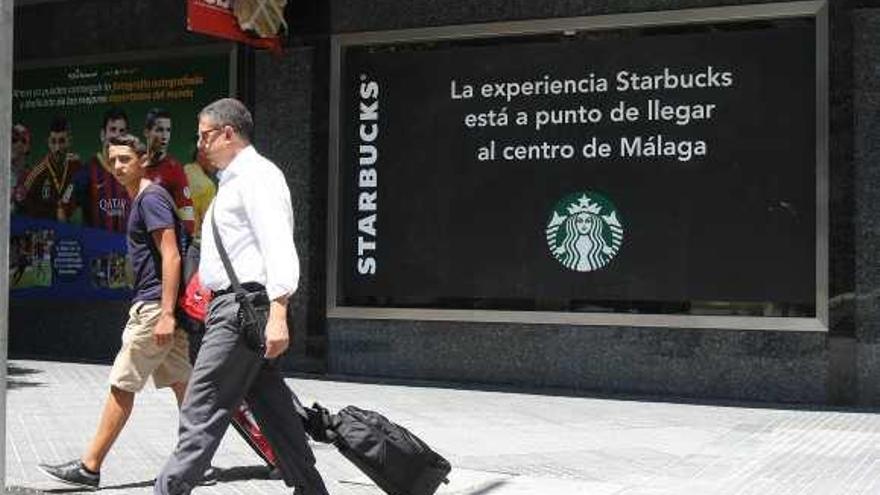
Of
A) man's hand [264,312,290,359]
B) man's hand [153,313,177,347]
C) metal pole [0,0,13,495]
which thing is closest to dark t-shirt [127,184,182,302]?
man's hand [153,313,177,347]

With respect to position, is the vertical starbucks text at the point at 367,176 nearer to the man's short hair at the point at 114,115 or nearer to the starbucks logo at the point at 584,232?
the starbucks logo at the point at 584,232

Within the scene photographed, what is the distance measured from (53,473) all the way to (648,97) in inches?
250

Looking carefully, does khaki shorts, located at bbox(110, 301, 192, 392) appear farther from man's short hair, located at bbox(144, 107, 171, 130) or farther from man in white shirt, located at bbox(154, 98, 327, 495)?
man's short hair, located at bbox(144, 107, 171, 130)

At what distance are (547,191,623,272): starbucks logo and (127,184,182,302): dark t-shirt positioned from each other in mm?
5072

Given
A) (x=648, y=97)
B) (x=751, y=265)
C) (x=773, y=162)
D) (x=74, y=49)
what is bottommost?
(x=751, y=265)

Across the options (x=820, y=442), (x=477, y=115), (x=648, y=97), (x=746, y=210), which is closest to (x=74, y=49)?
(x=477, y=115)

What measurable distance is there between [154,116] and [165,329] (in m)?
7.36

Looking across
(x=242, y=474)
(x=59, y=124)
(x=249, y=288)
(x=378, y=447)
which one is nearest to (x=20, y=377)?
(x=59, y=124)

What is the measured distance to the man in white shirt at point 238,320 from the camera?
4691mm

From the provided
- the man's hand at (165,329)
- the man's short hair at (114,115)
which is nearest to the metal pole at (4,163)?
the man's hand at (165,329)

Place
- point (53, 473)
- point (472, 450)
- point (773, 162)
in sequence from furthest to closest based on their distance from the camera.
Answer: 1. point (773, 162)
2. point (472, 450)
3. point (53, 473)

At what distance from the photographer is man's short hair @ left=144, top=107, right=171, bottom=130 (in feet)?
41.1

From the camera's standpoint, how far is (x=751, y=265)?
9828mm

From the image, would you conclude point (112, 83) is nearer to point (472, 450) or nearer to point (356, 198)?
point (356, 198)
